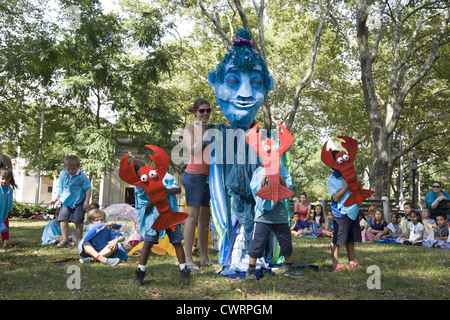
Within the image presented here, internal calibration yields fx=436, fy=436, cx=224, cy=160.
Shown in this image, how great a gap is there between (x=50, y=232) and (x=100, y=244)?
7.91 ft

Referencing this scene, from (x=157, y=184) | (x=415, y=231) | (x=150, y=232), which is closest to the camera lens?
(x=157, y=184)

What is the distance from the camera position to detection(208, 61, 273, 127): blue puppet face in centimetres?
531

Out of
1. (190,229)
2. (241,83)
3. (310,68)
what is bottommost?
(190,229)

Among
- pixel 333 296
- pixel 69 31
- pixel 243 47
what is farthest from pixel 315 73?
pixel 333 296

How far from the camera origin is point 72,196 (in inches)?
283

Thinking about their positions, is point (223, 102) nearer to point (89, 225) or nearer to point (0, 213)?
point (89, 225)

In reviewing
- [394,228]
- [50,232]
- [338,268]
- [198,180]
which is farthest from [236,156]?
[394,228]

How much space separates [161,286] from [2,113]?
15575 mm

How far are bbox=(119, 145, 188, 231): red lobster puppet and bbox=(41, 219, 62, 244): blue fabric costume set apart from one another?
4137mm

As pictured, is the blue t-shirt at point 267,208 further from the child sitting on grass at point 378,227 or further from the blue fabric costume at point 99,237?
the child sitting on grass at point 378,227

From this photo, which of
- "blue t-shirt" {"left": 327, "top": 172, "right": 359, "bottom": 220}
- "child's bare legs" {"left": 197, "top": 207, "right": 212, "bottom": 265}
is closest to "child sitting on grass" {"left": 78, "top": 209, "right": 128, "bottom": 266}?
"child's bare legs" {"left": 197, "top": 207, "right": 212, "bottom": 265}

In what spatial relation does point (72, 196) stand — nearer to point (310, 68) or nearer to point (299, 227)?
point (299, 227)

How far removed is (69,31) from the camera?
15.3m

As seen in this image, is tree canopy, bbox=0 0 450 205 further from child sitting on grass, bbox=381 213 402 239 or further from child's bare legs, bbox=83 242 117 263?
child's bare legs, bbox=83 242 117 263
